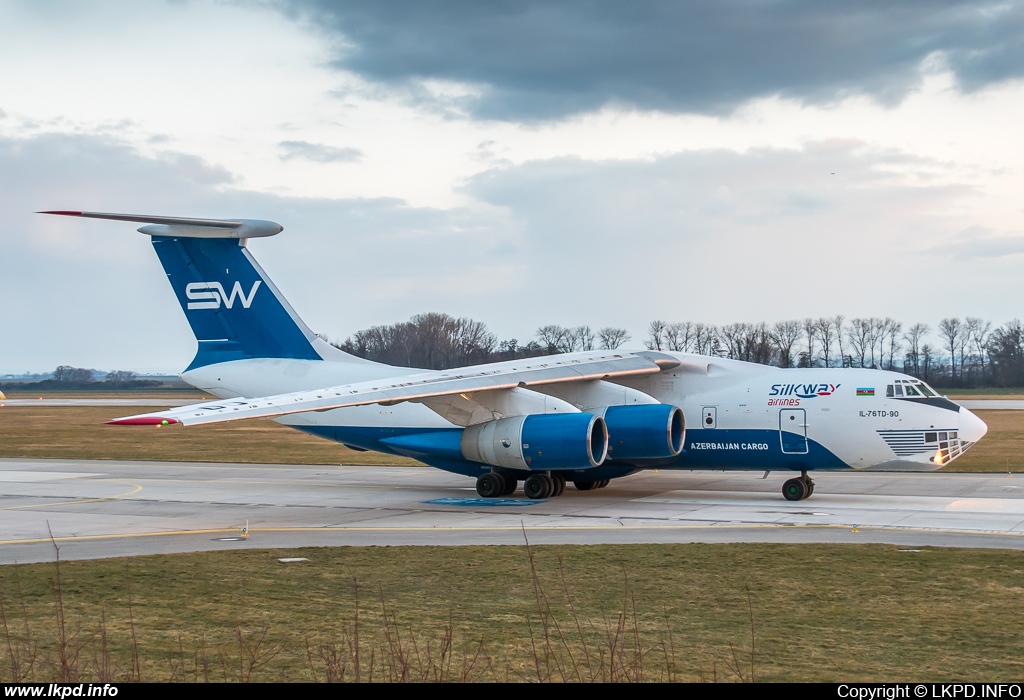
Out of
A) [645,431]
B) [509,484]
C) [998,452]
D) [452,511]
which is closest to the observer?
[452,511]

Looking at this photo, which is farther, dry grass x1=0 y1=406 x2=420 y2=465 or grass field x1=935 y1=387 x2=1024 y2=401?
grass field x1=935 y1=387 x2=1024 y2=401

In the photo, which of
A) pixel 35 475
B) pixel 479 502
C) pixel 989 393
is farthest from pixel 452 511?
pixel 989 393

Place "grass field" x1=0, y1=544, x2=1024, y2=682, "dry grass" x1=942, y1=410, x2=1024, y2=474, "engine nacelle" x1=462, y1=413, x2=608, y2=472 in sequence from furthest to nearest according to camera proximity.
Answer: "dry grass" x1=942, y1=410, x2=1024, y2=474 → "engine nacelle" x1=462, y1=413, x2=608, y2=472 → "grass field" x1=0, y1=544, x2=1024, y2=682

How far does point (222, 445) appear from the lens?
38875 millimetres

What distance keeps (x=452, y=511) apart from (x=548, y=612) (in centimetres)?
969

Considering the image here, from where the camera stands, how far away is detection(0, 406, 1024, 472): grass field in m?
32.7

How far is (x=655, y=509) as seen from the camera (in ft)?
65.1

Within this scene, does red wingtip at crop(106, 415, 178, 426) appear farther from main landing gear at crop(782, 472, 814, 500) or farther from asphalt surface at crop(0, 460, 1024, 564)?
main landing gear at crop(782, 472, 814, 500)

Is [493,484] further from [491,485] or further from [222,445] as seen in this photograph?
[222,445]

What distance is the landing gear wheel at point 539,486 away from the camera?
21.9 m

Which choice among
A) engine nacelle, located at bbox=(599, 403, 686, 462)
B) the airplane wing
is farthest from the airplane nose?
the airplane wing

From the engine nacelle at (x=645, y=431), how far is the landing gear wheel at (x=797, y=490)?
2.48 metres

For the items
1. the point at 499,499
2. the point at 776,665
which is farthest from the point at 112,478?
the point at 776,665
